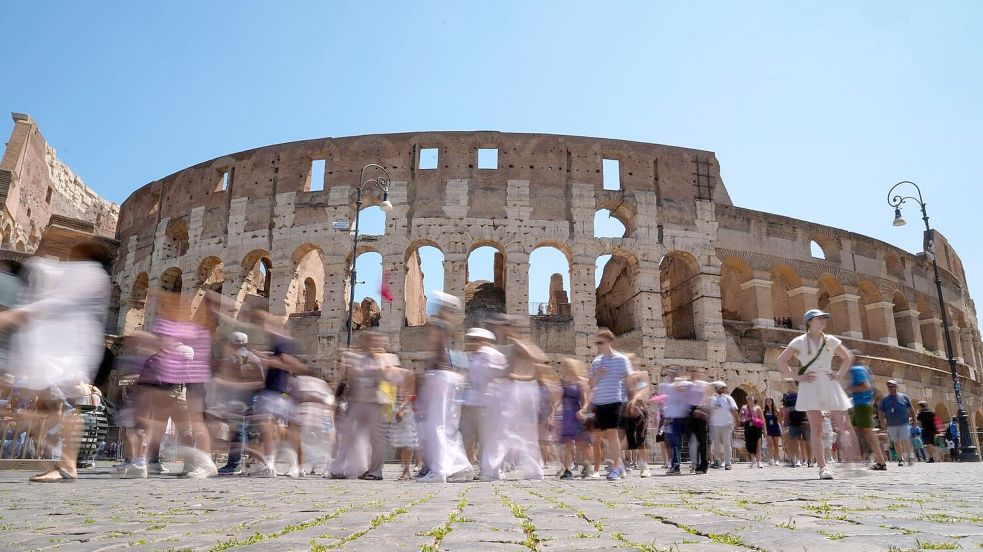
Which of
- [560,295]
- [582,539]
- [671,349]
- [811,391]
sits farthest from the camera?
[560,295]

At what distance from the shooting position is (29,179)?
2712 centimetres

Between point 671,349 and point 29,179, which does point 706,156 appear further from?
point 29,179

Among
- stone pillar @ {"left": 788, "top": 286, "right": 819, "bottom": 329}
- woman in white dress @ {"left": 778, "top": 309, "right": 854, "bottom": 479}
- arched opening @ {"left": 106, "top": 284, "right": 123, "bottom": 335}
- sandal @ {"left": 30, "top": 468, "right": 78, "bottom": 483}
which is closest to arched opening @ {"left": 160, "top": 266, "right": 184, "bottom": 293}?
arched opening @ {"left": 106, "top": 284, "right": 123, "bottom": 335}

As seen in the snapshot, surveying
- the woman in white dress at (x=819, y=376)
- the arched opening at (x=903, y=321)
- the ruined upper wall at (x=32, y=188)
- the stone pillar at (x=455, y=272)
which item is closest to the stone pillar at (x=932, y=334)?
the arched opening at (x=903, y=321)

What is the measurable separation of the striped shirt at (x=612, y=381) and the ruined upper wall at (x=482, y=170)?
43.0 ft

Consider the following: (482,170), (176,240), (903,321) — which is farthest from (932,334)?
(176,240)

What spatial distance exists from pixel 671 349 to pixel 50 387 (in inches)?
679

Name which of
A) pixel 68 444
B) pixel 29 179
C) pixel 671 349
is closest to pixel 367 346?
pixel 68 444

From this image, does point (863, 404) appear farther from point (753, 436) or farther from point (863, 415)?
point (753, 436)

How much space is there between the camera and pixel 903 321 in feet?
79.3

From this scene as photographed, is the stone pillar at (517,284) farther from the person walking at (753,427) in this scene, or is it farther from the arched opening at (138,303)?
the arched opening at (138,303)

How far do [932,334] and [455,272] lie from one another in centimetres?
1936

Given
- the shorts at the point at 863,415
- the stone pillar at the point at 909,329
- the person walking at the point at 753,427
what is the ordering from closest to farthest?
the shorts at the point at 863,415
the person walking at the point at 753,427
the stone pillar at the point at 909,329

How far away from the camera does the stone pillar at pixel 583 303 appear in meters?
19.1
